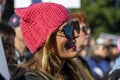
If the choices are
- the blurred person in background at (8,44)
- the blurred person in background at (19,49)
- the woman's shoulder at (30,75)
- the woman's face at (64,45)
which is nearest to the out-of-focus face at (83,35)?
the blurred person in background at (19,49)

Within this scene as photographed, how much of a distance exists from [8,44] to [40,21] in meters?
0.92

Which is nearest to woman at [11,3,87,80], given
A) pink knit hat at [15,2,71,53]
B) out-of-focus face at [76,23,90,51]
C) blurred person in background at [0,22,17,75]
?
pink knit hat at [15,2,71,53]

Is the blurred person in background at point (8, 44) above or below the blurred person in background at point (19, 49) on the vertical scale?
above

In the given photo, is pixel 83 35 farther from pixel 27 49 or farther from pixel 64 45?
pixel 64 45

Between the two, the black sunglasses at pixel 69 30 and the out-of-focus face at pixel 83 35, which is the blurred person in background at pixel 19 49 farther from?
the black sunglasses at pixel 69 30

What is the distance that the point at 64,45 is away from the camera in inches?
131

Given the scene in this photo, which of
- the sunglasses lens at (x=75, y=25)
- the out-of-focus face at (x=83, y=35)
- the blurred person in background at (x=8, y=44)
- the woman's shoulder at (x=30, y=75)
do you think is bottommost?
the out-of-focus face at (x=83, y=35)

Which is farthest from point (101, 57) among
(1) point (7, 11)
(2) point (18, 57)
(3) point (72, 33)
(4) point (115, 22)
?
(4) point (115, 22)

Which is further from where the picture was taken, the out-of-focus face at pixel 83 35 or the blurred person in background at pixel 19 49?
the out-of-focus face at pixel 83 35

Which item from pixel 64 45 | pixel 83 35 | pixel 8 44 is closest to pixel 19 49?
pixel 83 35

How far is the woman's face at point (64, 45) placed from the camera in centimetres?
330

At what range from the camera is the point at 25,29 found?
3.38m

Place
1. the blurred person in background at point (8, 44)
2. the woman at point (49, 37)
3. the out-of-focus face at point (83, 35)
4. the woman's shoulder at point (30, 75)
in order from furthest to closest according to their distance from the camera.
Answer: the out-of-focus face at point (83, 35) → the blurred person in background at point (8, 44) → the woman at point (49, 37) → the woman's shoulder at point (30, 75)

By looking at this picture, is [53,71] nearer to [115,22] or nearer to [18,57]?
[18,57]
